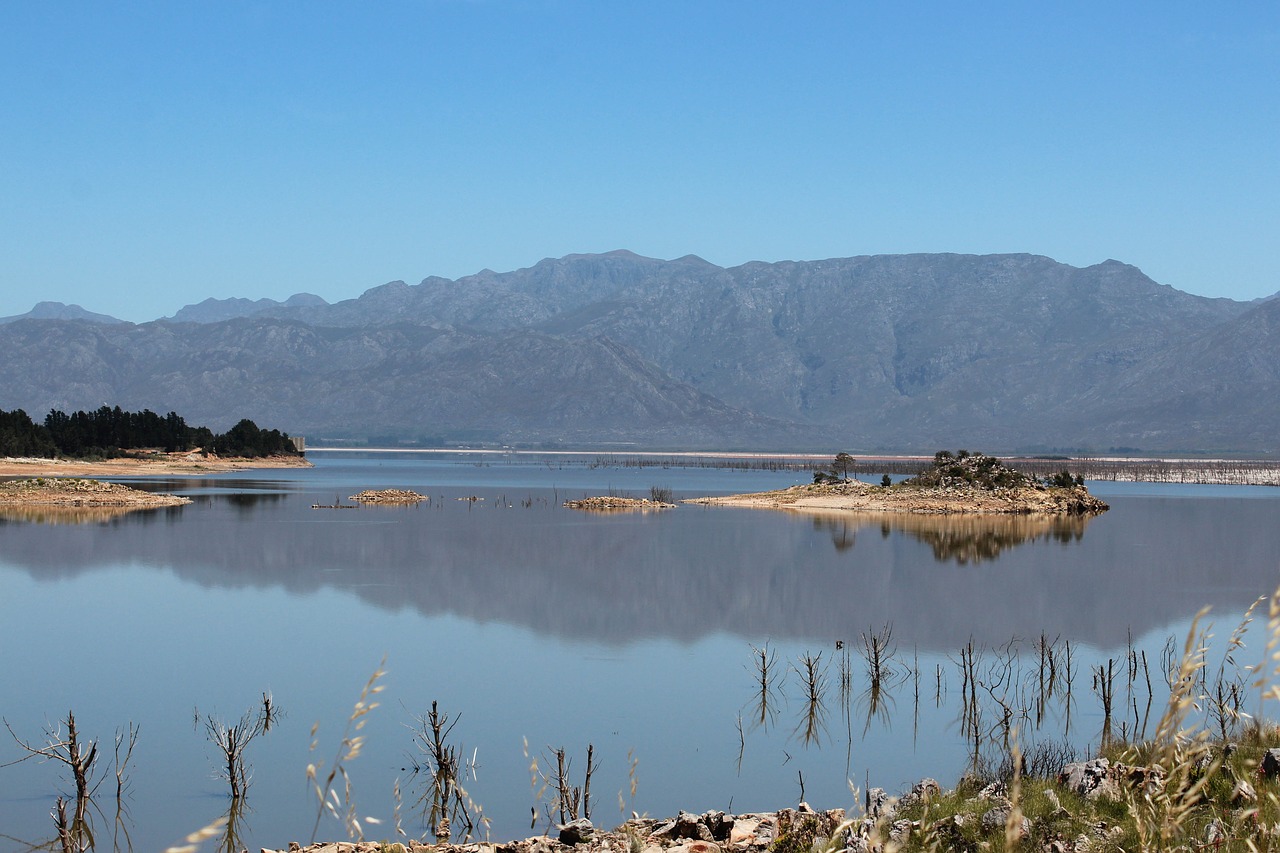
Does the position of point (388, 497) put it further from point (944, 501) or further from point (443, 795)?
point (443, 795)

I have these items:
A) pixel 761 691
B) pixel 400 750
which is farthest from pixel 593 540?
pixel 400 750

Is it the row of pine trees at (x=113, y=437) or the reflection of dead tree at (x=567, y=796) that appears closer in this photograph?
the reflection of dead tree at (x=567, y=796)

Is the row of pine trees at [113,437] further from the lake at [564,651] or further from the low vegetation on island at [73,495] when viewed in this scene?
the lake at [564,651]

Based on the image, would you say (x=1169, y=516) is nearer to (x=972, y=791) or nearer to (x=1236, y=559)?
(x=1236, y=559)

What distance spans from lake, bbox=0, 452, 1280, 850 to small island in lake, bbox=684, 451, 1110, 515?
10.5 m

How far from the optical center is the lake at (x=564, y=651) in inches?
503

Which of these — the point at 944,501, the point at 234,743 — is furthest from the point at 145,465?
the point at 234,743

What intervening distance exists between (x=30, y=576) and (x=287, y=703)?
642 inches

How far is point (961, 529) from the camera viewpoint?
46406mm

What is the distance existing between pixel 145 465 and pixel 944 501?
192 feet

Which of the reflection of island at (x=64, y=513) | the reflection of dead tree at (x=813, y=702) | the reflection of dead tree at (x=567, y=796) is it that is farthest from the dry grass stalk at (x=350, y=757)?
the reflection of island at (x=64, y=513)

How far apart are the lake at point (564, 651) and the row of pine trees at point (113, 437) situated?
37.2 m

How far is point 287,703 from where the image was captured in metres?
16.2

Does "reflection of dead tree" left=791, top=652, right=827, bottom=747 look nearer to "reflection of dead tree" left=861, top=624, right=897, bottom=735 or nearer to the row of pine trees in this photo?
"reflection of dead tree" left=861, top=624, right=897, bottom=735
